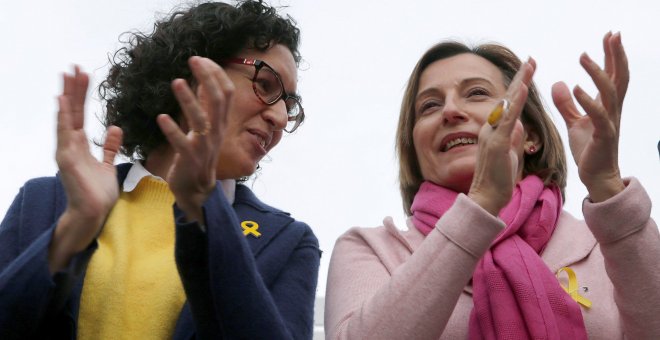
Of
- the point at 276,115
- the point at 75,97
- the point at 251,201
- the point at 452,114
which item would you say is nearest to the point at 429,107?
the point at 452,114

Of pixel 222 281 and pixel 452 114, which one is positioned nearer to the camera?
pixel 222 281

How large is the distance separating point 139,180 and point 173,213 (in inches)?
25.6

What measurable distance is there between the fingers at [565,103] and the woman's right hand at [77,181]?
4.05ft

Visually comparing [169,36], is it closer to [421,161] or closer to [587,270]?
[421,161]

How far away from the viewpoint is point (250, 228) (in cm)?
235

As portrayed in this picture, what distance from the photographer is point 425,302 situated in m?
2.12

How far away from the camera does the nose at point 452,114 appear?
2.84 m

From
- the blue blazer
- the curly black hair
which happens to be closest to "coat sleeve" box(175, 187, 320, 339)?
the blue blazer

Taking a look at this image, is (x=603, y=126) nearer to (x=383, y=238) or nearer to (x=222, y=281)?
(x=383, y=238)

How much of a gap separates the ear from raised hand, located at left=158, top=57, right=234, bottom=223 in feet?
5.09

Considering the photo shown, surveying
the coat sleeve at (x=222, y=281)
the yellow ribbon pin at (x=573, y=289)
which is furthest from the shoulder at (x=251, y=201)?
the yellow ribbon pin at (x=573, y=289)

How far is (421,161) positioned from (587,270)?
0.74m

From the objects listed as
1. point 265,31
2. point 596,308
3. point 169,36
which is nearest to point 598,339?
point 596,308

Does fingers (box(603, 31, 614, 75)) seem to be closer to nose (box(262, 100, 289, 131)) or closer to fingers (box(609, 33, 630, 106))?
fingers (box(609, 33, 630, 106))
